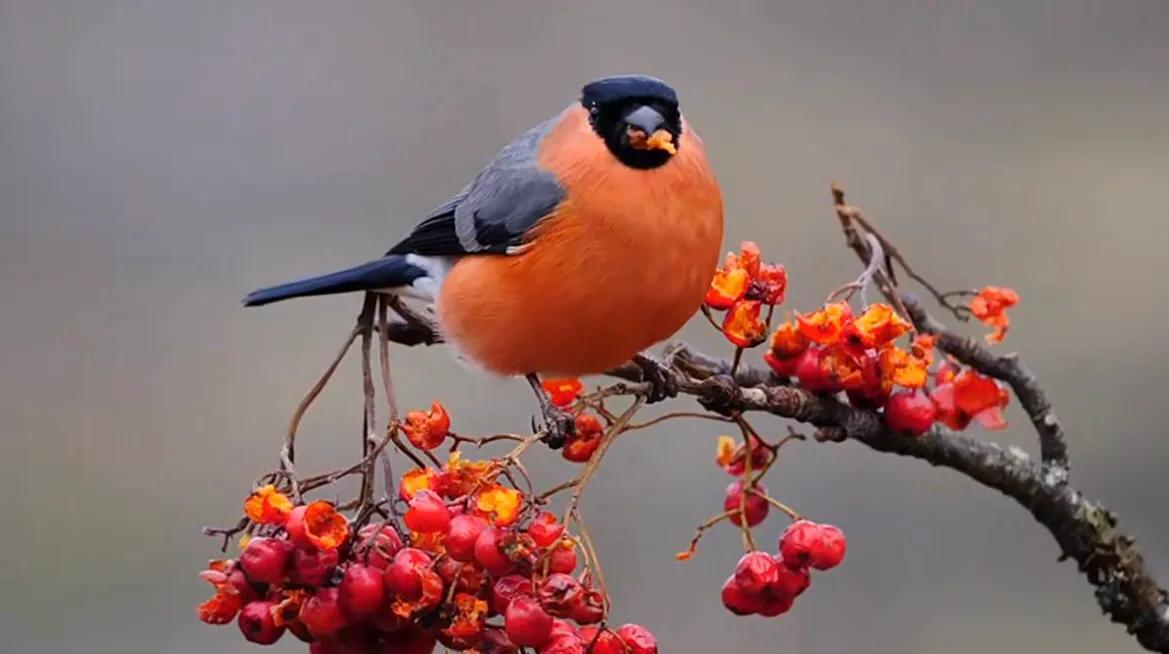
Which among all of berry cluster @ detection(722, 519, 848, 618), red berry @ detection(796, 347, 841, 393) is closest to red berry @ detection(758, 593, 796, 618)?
berry cluster @ detection(722, 519, 848, 618)

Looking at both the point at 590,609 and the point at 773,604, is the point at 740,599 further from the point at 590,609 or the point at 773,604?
the point at 590,609

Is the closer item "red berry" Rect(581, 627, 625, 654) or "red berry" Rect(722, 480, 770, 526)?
"red berry" Rect(581, 627, 625, 654)

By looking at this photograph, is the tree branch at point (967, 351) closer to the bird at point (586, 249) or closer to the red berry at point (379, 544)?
the bird at point (586, 249)

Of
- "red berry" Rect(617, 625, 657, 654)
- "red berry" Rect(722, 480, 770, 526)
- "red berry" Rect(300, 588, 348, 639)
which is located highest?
"red berry" Rect(722, 480, 770, 526)

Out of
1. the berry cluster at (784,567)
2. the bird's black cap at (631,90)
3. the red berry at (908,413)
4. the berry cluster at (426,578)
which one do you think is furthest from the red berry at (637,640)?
the bird's black cap at (631,90)

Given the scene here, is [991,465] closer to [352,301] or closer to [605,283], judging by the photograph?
[605,283]

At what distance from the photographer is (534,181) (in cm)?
85

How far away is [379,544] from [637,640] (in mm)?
121

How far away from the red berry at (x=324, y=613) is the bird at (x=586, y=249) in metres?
0.18

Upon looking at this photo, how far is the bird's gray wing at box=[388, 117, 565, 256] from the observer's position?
2.77ft

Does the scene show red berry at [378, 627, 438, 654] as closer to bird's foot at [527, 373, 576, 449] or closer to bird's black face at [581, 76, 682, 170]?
bird's foot at [527, 373, 576, 449]

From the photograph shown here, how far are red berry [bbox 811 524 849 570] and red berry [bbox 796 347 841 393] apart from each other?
0.26 feet

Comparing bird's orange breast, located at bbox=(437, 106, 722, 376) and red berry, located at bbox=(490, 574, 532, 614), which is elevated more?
bird's orange breast, located at bbox=(437, 106, 722, 376)

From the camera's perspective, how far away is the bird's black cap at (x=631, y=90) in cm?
79
